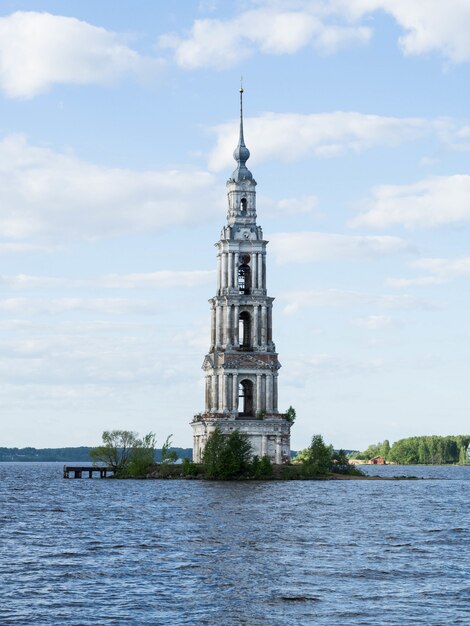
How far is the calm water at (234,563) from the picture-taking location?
145ft

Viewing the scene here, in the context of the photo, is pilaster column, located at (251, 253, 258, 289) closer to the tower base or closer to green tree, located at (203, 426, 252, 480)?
the tower base

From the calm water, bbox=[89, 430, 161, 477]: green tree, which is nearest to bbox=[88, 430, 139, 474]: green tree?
bbox=[89, 430, 161, 477]: green tree

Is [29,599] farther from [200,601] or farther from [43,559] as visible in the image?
[43,559]

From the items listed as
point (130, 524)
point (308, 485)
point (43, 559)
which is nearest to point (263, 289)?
point (308, 485)

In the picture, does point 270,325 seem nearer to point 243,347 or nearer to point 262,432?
point 243,347

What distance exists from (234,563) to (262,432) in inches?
3806

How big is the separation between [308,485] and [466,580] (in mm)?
87305

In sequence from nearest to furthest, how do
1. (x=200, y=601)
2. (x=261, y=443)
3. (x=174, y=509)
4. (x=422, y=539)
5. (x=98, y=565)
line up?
(x=200, y=601)
(x=98, y=565)
(x=422, y=539)
(x=174, y=509)
(x=261, y=443)

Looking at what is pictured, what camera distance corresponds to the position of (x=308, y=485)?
139750 mm

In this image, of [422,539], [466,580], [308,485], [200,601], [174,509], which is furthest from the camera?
[308,485]

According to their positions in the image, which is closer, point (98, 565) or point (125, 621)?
point (125, 621)

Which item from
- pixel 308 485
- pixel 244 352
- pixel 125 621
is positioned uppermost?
pixel 244 352

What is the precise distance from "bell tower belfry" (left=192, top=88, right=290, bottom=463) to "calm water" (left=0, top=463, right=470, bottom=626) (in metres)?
46.5

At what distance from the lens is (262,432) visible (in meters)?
154
